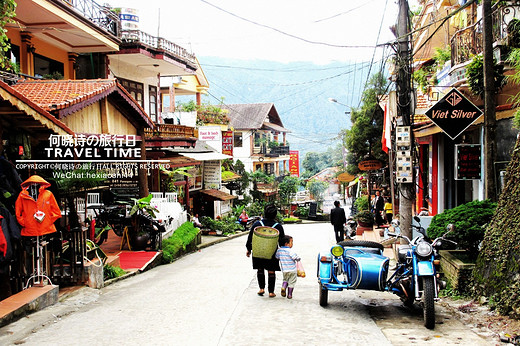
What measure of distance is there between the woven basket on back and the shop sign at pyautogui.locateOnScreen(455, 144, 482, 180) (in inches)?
230

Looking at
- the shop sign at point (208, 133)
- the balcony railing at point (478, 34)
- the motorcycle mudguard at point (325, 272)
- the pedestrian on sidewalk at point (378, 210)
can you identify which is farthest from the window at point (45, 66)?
the pedestrian on sidewalk at point (378, 210)

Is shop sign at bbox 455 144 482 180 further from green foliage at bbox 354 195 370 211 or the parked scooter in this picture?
green foliage at bbox 354 195 370 211

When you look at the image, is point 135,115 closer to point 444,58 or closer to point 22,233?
point 22,233

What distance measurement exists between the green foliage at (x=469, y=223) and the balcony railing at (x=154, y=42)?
15956mm

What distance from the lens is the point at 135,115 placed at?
16.4 metres

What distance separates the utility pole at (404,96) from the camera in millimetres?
12148

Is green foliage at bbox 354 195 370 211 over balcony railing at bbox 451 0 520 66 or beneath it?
beneath

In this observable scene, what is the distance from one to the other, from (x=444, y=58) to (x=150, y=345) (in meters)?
13.0

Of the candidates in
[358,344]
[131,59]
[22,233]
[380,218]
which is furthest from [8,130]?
[380,218]

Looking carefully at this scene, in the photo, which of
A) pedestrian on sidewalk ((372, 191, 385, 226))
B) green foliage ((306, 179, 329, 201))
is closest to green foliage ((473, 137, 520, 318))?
pedestrian on sidewalk ((372, 191, 385, 226))

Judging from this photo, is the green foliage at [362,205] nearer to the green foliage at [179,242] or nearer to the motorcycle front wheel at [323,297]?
the green foliage at [179,242]

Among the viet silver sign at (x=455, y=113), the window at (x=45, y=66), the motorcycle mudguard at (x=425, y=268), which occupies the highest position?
the window at (x=45, y=66)

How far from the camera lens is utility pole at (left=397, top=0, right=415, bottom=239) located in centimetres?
1215

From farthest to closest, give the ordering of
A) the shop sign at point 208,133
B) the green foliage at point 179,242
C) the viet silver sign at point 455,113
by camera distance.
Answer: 1. the shop sign at point 208,133
2. the green foliage at point 179,242
3. the viet silver sign at point 455,113
